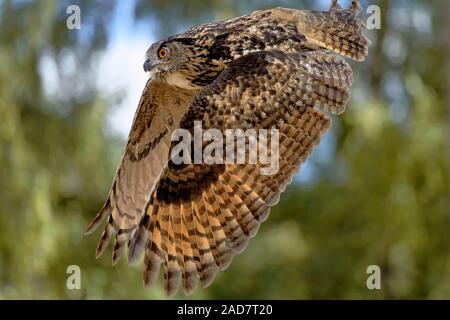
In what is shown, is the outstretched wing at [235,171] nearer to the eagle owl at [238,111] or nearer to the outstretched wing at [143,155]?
the eagle owl at [238,111]

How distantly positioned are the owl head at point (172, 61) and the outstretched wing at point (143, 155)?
0.17m

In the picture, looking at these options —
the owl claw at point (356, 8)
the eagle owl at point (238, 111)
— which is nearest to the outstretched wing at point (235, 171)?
the eagle owl at point (238, 111)

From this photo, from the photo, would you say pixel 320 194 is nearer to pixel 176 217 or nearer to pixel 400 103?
pixel 400 103

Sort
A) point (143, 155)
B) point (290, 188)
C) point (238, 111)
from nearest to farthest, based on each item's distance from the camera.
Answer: point (238, 111), point (143, 155), point (290, 188)

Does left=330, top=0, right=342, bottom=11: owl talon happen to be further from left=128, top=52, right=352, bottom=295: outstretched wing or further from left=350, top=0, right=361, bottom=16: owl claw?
left=128, top=52, right=352, bottom=295: outstretched wing

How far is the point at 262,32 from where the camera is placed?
3.70m

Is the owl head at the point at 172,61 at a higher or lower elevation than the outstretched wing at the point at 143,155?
higher

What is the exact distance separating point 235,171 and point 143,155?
57 cm

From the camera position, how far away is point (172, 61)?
3.92 m

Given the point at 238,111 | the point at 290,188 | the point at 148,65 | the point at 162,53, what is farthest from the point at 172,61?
the point at 290,188

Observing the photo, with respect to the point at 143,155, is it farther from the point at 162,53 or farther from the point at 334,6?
the point at 334,6

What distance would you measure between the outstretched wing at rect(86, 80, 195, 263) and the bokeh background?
3.20m

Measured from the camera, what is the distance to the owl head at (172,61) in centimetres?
384

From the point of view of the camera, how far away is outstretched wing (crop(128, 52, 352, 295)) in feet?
12.0
